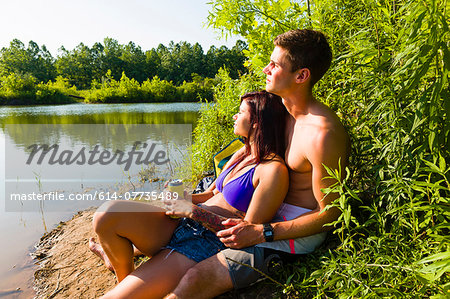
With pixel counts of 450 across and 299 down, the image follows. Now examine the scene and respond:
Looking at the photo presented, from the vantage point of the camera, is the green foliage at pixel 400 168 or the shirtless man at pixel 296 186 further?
the shirtless man at pixel 296 186

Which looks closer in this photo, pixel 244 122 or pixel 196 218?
pixel 196 218

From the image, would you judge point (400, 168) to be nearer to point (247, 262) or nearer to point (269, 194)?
point (269, 194)

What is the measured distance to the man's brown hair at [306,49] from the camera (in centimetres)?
211

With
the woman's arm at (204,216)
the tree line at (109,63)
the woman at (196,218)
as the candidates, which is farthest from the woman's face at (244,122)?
the tree line at (109,63)

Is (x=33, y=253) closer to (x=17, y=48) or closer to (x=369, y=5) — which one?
(x=369, y=5)

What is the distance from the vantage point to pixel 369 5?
191cm

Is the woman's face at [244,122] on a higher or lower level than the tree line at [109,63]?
lower

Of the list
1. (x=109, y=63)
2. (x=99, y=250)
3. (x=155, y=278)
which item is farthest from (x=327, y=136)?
(x=109, y=63)

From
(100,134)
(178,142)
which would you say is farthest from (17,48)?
(178,142)

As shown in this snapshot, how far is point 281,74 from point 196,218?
3.94 ft

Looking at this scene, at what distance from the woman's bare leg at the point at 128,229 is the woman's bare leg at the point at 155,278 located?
15 centimetres

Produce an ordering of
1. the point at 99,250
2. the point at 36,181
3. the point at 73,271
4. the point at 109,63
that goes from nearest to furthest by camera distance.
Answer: the point at 99,250 < the point at 73,271 < the point at 36,181 < the point at 109,63

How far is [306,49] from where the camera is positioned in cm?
211

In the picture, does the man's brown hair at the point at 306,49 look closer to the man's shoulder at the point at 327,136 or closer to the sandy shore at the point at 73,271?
the man's shoulder at the point at 327,136
